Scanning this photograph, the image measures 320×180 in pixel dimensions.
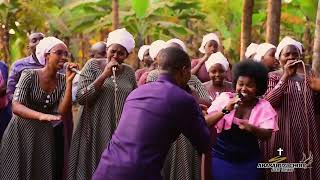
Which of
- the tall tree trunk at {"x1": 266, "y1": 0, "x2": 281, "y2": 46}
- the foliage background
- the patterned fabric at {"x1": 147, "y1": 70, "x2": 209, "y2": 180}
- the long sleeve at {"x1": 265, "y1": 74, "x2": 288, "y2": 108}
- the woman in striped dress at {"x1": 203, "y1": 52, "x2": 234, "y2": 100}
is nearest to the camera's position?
the long sleeve at {"x1": 265, "y1": 74, "x2": 288, "y2": 108}

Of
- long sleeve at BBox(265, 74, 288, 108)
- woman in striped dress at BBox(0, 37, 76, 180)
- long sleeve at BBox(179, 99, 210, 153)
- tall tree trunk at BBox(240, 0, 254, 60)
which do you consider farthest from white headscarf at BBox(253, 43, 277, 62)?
long sleeve at BBox(179, 99, 210, 153)

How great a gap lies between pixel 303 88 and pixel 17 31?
37.7 feet

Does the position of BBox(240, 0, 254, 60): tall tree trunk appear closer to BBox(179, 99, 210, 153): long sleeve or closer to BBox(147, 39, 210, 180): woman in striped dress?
BBox(147, 39, 210, 180): woman in striped dress

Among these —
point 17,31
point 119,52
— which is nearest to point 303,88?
point 119,52

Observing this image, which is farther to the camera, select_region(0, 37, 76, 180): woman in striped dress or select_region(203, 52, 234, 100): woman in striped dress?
select_region(203, 52, 234, 100): woman in striped dress

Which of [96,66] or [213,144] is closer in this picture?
[213,144]

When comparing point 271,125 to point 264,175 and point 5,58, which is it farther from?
point 5,58

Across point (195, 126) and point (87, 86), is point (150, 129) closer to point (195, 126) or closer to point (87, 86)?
point (195, 126)

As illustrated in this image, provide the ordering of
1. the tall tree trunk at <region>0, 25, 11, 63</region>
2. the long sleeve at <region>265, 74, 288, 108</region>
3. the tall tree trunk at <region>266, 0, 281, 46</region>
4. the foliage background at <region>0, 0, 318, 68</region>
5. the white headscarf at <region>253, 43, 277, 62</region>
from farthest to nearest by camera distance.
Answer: the foliage background at <region>0, 0, 318, 68</region>
the tall tree trunk at <region>0, 25, 11, 63</region>
the tall tree trunk at <region>266, 0, 281, 46</region>
the white headscarf at <region>253, 43, 277, 62</region>
the long sleeve at <region>265, 74, 288, 108</region>

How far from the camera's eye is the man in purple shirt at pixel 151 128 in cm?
341

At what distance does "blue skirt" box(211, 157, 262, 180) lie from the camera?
452cm

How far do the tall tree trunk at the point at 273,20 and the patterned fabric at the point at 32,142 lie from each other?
16.0 ft

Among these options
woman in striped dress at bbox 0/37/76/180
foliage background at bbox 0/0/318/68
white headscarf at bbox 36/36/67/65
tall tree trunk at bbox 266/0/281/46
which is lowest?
woman in striped dress at bbox 0/37/76/180

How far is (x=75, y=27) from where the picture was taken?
15422 millimetres
